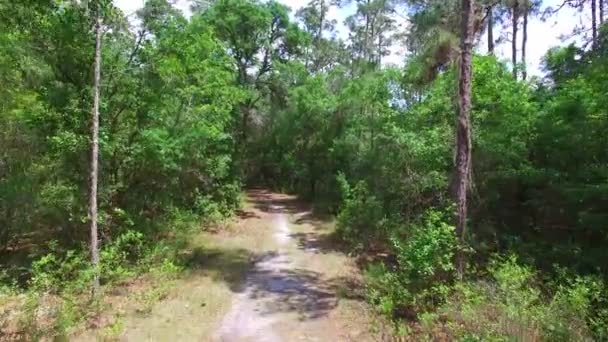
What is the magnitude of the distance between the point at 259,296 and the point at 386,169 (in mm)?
5445

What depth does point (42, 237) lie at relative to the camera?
1304cm

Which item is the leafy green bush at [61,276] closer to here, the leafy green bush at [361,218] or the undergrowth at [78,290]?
the undergrowth at [78,290]

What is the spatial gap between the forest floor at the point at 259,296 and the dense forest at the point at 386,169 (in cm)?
69

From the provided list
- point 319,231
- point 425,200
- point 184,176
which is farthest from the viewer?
point 319,231

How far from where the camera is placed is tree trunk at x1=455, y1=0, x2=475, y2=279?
859cm

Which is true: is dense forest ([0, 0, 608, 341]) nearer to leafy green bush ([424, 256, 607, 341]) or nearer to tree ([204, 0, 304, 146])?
leafy green bush ([424, 256, 607, 341])

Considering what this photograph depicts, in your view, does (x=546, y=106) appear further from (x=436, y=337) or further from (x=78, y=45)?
(x=78, y=45)

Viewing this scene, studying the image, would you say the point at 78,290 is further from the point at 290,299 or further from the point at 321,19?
the point at 321,19

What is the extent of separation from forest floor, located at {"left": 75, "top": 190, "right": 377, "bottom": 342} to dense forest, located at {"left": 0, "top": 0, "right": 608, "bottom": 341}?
0.69 metres

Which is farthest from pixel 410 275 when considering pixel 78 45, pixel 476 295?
pixel 78 45

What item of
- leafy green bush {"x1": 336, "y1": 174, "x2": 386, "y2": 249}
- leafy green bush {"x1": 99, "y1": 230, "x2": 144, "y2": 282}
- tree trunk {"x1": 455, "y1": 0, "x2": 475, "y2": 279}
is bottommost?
leafy green bush {"x1": 99, "y1": 230, "x2": 144, "y2": 282}

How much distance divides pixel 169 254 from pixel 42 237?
3.89m

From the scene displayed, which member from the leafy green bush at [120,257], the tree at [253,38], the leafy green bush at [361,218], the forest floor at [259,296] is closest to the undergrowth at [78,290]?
the leafy green bush at [120,257]

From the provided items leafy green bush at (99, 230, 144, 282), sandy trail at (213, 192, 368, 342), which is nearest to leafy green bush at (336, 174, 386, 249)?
sandy trail at (213, 192, 368, 342)
